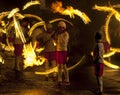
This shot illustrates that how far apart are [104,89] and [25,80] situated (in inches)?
129

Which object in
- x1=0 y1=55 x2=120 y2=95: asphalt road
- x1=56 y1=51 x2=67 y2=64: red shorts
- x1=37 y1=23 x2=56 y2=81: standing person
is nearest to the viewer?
x1=0 y1=55 x2=120 y2=95: asphalt road

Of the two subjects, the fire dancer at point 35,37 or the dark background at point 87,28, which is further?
the dark background at point 87,28

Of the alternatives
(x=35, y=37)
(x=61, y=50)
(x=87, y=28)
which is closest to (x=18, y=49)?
(x=35, y=37)

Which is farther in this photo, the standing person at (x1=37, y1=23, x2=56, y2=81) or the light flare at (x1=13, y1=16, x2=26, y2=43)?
the light flare at (x1=13, y1=16, x2=26, y2=43)

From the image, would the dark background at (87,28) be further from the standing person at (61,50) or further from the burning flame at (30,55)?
the standing person at (61,50)

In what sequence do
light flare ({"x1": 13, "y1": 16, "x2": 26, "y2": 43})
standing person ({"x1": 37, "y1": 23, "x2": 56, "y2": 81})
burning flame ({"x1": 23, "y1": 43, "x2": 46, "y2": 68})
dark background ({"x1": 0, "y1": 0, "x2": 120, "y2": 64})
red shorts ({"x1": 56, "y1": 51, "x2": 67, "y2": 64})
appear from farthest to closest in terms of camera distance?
dark background ({"x1": 0, "y1": 0, "x2": 120, "y2": 64}) < burning flame ({"x1": 23, "y1": 43, "x2": 46, "y2": 68}) < light flare ({"x1": 13, "y1": 16, "x2": 26, "y2": 43}) < standing person ({"x1": 37, "y1": 23, "x2": 56, "y2": 81}) < red shorts ({"x1": 56, "y1": 51, "x2": 67, "y2": 64})

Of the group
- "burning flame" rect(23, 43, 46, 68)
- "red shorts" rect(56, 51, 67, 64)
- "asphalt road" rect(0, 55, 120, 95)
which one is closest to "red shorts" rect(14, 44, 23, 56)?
"burning flame" rect(23, 43, 46, 68)

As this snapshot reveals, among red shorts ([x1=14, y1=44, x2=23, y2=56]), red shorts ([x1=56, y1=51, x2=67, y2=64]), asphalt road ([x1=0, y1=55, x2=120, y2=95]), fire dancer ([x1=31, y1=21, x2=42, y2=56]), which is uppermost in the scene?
fire dancer ([x1=31, y1=21, x2=42, y2=56])

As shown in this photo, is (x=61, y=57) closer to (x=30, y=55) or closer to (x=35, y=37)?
(x=35, y=37)

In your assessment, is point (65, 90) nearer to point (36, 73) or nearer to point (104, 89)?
point (104, 89)

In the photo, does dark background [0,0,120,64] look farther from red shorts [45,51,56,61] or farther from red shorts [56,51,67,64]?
red shorts [56,51,67,64]

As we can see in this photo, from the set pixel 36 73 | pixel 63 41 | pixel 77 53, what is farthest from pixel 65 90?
pixel 77 53

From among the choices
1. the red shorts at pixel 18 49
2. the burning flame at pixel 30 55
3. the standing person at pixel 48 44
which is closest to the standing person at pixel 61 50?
the standing person at pixel 48 44

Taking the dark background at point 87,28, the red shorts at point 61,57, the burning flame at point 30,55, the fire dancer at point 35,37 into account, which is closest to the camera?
the red shorts at point 61,57
